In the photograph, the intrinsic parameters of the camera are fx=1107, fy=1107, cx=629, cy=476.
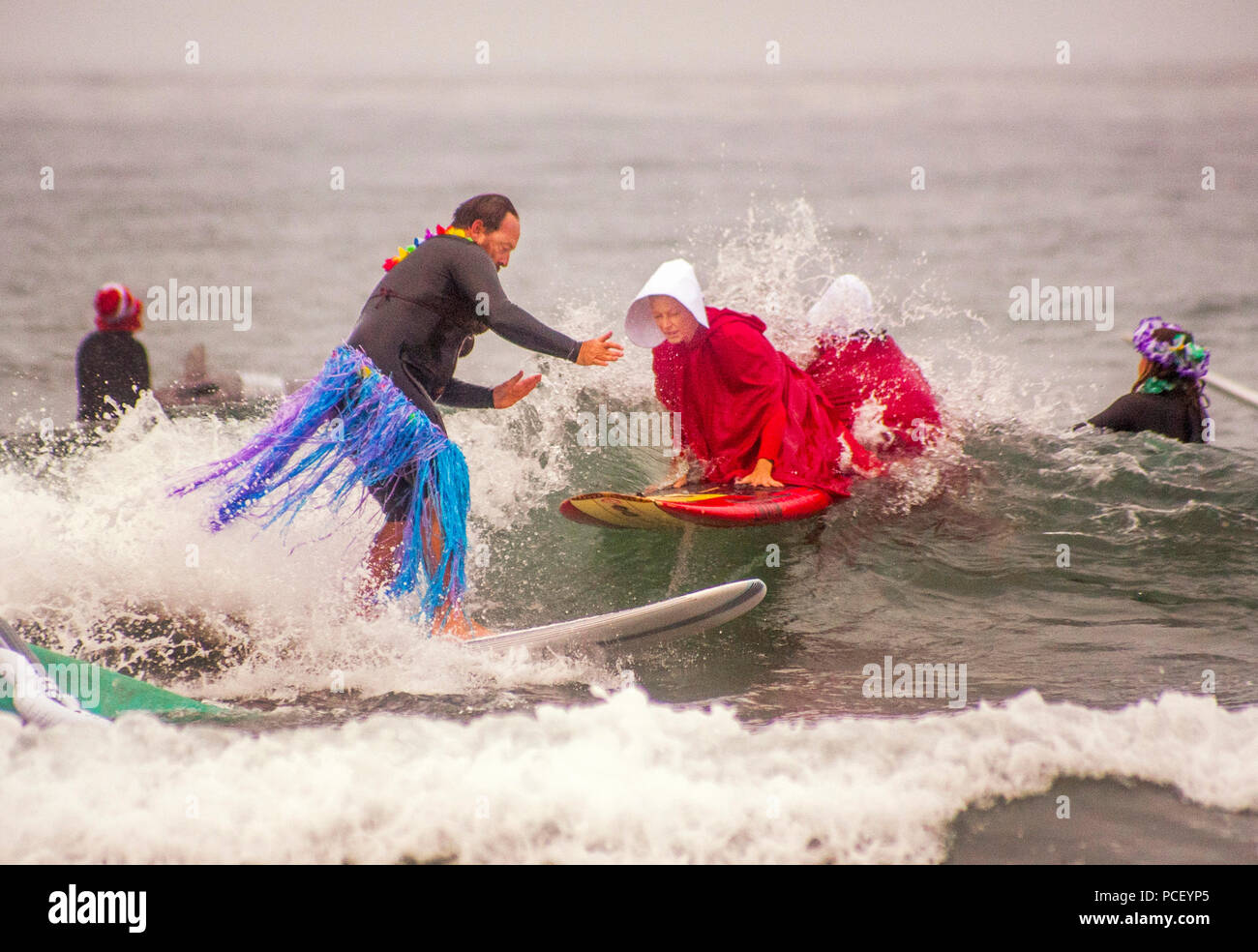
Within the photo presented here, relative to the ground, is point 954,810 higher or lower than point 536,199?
lower

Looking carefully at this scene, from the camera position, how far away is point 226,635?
3.78m

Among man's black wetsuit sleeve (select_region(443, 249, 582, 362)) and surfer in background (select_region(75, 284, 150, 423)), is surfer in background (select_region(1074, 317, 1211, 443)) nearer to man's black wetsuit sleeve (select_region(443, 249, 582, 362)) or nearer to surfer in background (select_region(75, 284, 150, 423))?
man's black wetsuit sleeve (select_region(443, 249, 582, 362))

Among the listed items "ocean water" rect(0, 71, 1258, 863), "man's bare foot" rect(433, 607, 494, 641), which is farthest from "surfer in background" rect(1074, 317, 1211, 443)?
"man's bare foot" rect(433, 607, 494, 641)

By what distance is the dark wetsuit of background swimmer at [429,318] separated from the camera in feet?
11.4

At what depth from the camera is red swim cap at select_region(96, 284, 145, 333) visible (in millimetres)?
6617

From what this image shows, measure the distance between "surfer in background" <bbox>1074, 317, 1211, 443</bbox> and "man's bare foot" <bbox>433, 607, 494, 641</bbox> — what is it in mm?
3546

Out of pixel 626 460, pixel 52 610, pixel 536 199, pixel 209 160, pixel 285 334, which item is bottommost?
pixel 52 610

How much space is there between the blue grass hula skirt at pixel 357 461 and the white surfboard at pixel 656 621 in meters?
0.42

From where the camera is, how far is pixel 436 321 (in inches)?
143

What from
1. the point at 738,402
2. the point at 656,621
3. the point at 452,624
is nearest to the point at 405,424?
the point at 452,624

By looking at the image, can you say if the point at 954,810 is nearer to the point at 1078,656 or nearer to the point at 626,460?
the point at 1078,656

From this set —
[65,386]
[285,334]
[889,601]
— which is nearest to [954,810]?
[889,601]

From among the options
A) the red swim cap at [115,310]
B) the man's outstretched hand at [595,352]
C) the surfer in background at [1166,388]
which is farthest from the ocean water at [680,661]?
the man's outstretched hand at [595,352]
